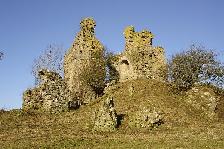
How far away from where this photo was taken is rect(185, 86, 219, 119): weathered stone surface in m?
41.9

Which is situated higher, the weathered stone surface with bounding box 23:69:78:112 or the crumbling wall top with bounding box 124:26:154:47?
the crumbling wall top with bounding box 124:26:154:47

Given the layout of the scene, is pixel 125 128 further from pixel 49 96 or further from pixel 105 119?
pixel 49 96

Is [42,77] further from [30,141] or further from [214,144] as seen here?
[214,144]

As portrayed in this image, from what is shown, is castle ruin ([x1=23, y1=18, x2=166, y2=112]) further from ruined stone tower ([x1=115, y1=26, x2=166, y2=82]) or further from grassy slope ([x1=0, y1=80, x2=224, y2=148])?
grassy slope ([x1=0, y1=80, x2=224, y2=148])

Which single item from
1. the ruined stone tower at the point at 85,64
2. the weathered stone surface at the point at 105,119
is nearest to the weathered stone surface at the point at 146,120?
the weathered stone surface at the point at 105,119

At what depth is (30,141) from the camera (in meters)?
26.1

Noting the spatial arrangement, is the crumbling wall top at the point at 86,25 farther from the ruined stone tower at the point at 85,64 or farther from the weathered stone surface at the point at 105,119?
the weathered stone surface at the point at 105,119

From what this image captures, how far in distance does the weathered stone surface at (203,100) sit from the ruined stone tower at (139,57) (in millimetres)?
19116

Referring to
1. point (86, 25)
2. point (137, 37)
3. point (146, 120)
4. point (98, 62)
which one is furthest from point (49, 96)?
point (137, 37)

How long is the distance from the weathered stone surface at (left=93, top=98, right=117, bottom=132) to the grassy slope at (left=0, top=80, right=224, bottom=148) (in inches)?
34.7

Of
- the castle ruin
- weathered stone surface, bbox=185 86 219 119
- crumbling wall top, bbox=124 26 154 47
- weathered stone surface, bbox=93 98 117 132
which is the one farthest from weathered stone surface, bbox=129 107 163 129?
crumbling wall top, bbox=124 26 154 47

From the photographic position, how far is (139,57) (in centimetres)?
6562

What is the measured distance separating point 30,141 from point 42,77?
21.7 meters

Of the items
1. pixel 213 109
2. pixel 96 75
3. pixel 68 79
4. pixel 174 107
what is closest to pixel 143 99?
pixel 174 107
